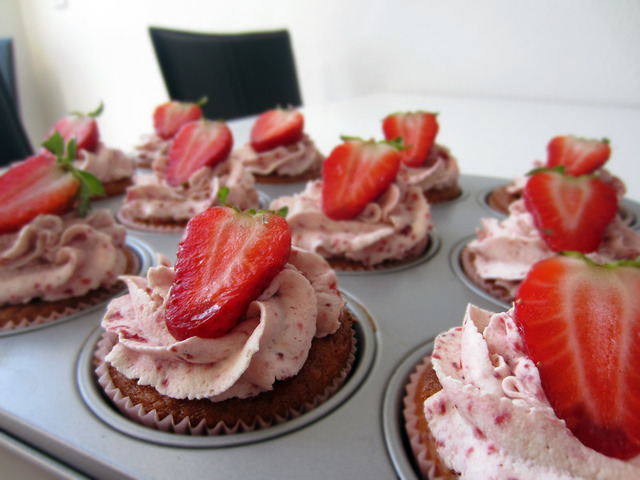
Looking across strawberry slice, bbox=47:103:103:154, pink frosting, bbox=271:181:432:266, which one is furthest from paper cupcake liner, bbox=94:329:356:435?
strawberry slice, bbox=47:103:103:154

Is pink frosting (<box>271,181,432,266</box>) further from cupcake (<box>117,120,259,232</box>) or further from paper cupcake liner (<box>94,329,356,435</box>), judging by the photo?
paper cupcake liner (<box>94,329,356,435</box>)

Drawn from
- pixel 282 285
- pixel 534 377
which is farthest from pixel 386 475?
pixel 282 285

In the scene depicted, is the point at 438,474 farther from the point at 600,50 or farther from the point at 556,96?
the point at 556,96

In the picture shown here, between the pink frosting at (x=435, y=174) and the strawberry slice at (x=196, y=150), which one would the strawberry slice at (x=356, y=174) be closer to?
the pink frosting at (x=435, y=174)

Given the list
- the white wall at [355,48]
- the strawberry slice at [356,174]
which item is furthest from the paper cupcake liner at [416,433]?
the white wall at [355,48]

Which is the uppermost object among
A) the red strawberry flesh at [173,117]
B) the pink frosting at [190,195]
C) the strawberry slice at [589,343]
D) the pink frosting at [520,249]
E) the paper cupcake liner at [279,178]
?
the strawberry slice at [589,343]
